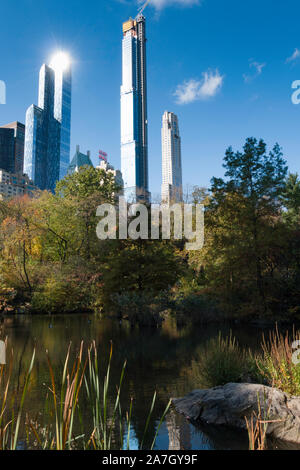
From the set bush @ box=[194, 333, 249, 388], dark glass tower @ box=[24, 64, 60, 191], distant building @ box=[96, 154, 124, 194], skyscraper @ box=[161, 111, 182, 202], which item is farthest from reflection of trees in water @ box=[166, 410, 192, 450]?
dark glass tower @ box=[24, 64, 60, 191]

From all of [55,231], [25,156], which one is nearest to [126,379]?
[55,231]

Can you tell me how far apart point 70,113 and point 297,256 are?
11521 cm

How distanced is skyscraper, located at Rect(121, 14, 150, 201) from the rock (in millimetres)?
99245

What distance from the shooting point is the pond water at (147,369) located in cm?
399

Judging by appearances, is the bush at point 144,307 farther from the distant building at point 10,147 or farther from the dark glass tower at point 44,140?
the dark glass tower at point 44,140

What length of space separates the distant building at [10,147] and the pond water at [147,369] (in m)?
75.1

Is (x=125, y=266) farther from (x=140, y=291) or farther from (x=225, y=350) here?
(x=225, y=350)

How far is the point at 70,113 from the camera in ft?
387

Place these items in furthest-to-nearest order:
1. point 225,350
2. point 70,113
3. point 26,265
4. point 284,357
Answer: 1. point 70,113
2. point 26,265
3. point 225,350
4. point 284,357

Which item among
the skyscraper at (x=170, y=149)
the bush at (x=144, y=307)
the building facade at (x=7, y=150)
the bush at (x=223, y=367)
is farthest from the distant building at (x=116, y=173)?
the skyscraper at (x=170, y=149)

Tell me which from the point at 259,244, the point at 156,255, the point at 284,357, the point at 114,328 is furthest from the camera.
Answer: the point at 156,255

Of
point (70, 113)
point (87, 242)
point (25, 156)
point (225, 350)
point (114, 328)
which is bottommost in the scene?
point (114, 328)

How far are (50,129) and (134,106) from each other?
2786 cm

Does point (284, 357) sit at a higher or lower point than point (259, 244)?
lower
